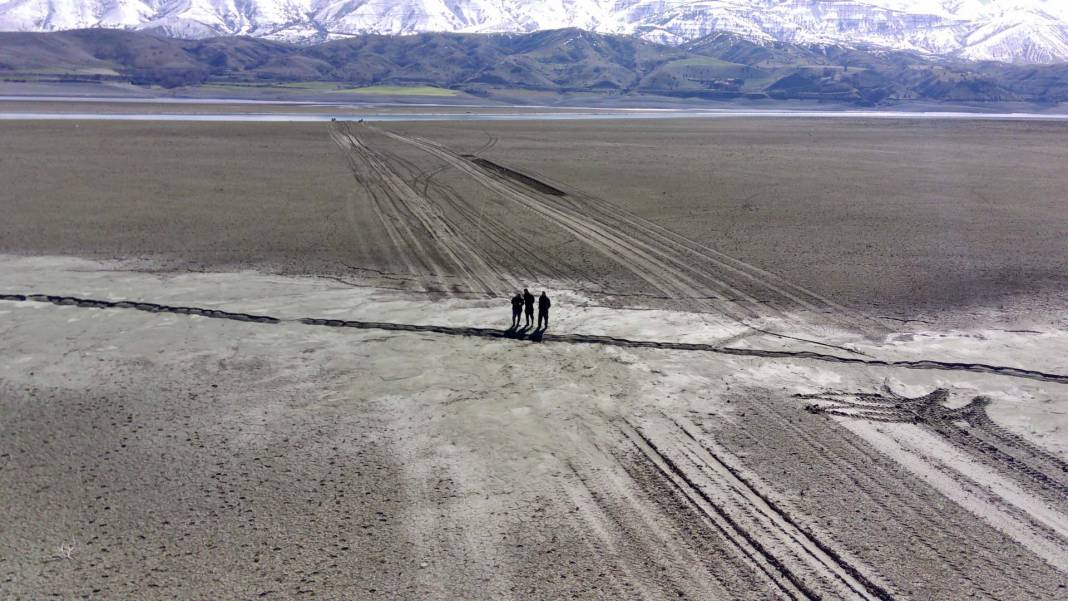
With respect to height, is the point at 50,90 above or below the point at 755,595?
above

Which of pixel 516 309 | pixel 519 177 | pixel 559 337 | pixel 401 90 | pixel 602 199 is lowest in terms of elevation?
pixel 559 337

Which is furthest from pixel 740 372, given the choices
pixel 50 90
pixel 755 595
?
pixel 50 90

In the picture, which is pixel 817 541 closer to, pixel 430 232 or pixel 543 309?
pixel 543 309

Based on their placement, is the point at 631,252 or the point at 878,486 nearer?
the point at 878,486

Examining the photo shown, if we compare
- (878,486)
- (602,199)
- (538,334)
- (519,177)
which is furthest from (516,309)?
(519,177)

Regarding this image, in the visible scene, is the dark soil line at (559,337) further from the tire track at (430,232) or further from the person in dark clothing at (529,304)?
the tire track at (430,232)

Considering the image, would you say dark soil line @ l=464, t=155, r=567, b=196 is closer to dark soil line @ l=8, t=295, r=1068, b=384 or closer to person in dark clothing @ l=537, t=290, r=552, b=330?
person in dark clothing @ l=537, t=290, r=552, b=330

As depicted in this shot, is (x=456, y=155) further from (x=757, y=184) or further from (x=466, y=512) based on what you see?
(x=466, y=512)
